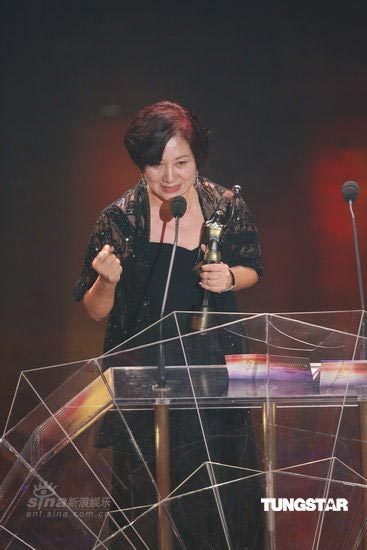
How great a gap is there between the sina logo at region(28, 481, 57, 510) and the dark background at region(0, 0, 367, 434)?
67.6 inches

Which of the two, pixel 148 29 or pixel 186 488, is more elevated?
pixel 148 29

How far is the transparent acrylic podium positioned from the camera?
4.51ft

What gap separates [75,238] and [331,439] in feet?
6.45

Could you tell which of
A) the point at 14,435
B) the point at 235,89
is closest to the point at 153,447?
the point at 14,435

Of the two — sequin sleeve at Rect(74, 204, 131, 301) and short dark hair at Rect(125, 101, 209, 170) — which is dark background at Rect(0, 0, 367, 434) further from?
sequin sleeve at Rect(74, 204, 131, 301)

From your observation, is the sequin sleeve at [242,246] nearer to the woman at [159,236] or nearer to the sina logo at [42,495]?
the woman at [159,236]

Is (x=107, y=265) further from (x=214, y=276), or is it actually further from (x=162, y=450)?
(x=162, y=450)

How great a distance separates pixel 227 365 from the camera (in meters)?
1.47

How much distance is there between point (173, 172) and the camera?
2.67 m

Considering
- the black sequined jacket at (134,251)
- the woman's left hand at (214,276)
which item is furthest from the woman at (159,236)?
the woman's left hand at (214,276)

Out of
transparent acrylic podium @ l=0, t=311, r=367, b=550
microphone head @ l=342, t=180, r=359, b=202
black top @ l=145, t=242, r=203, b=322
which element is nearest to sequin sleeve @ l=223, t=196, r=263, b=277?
black top @ l=145, t=242, r=203, b=322

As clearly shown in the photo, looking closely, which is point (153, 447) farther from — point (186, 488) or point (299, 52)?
point (299, 52)

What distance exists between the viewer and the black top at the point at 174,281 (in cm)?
251

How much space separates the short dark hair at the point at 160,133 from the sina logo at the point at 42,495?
1.44m
